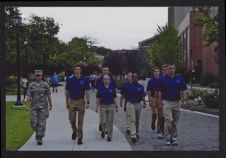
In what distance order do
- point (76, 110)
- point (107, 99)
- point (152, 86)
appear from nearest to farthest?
point (76, 110)
point (107, 99)
point (152, 86)

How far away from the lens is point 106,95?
12789mm

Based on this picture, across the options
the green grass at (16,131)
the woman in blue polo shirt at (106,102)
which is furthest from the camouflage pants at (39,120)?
the woman in blue polo shirt at (106,102)

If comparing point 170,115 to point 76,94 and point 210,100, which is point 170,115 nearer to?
point 76,94

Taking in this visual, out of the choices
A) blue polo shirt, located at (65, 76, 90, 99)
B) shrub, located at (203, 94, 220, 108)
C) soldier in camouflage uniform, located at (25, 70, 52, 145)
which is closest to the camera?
soldier in camouflage uniform, located at (25, 70, 52, 145)

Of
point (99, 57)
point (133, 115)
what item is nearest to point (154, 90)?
point (133, 115)

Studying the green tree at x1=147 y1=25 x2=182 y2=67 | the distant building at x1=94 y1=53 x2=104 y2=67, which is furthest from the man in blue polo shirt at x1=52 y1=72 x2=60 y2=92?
the green tree at x1=147 y1=25 x2=182 y2=67

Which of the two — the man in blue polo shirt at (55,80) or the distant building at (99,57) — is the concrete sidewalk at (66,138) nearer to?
the man in blue polo shirt at (55,80)

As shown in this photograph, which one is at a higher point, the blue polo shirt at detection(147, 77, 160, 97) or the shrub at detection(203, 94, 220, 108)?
the blue polo shirt at detection(147, 77, 160, 97)

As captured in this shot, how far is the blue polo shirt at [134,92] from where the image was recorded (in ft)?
42.2

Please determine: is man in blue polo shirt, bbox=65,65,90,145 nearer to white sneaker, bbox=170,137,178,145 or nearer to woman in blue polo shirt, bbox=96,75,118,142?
woman in blue polo shirt, bbox=96,75,118,142

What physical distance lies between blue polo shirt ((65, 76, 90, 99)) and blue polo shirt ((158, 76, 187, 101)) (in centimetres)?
169

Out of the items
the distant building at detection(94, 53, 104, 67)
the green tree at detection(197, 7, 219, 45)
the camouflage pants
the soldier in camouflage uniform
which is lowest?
the camouflage pants

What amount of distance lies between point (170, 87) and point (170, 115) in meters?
0.62

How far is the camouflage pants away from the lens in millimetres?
12048
